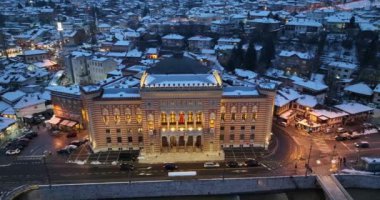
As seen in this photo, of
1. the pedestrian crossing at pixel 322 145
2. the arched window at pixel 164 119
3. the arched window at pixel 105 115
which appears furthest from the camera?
the pedestrian crossing at pixel 322 145

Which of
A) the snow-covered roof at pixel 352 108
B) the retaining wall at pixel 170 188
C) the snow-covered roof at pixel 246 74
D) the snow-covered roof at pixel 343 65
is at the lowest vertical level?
the retaining wall at pixel 170 188

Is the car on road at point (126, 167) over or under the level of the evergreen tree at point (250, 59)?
under

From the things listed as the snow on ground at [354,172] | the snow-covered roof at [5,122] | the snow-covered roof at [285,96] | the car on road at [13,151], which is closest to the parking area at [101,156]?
the car on road at [13,151]

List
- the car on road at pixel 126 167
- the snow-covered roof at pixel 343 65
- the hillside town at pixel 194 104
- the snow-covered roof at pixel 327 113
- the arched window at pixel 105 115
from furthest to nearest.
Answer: the snow-covered roof at pixel 343 65 < the snow-covered roof at pixel 327 113 < the arched window at pixel 105 115 < the hillside town at pixel 194 104 < the car on road at pixel 126 167

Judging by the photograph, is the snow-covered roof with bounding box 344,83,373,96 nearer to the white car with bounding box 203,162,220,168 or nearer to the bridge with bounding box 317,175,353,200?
the bridge with bounding box 317,175,353,200

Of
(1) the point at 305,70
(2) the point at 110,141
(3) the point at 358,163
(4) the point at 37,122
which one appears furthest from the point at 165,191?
(1) the point at 305,70

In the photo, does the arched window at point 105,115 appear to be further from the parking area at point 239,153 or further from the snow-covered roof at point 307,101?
the snow-covered roof at point 307,101

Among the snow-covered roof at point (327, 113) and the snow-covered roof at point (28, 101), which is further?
the snow-covered roof at point (28, 101)

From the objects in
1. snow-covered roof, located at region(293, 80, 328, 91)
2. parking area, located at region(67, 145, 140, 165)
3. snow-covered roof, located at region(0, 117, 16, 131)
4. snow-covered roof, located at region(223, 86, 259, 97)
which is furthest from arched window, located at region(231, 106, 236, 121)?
snow-covered roof, located at region(0, 117, 16, 131)

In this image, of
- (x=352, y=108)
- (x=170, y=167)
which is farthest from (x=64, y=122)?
(x=352, y=108)
